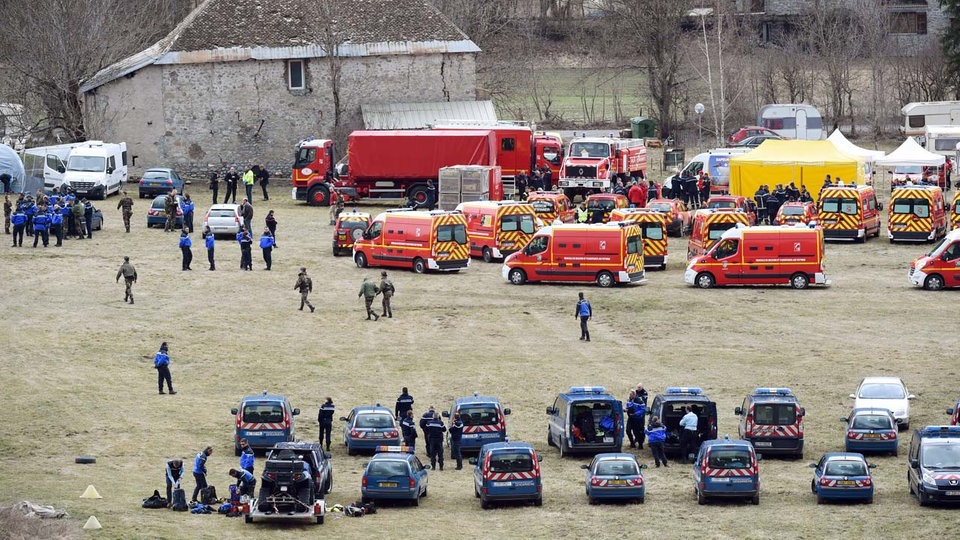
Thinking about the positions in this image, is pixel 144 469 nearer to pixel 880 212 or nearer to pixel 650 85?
pixel 880 212

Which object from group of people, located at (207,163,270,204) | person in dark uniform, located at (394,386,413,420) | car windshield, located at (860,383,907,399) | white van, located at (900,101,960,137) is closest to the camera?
person in dark uniform, located at (394,386,413,420)

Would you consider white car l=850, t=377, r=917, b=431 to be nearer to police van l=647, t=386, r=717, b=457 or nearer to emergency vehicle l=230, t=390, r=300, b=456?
police van l=647, t=386, r=717, b=457

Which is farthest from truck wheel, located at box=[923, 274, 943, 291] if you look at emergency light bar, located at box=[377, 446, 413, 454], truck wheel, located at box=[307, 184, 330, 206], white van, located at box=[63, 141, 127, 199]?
white van, located at box=[63, 141, 127, 199]

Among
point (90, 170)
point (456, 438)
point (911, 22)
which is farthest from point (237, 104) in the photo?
point (911, 22)

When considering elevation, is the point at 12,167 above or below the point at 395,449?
above

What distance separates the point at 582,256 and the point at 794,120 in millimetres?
40577

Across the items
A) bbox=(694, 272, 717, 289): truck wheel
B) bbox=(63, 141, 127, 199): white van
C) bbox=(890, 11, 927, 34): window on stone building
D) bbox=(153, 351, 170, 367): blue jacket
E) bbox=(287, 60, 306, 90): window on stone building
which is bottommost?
bbox=(694, 272, 717, 289): truck wheel

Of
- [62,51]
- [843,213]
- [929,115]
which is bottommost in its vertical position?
[843,213]

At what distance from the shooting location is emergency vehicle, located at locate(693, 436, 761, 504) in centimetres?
2909

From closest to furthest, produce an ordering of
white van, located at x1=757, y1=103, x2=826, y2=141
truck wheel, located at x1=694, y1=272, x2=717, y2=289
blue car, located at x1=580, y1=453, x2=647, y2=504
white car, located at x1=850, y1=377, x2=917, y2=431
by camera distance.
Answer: blue car, located at x1=580, y1=453, x2=647, y2=504 < white car, located at x1=850, y1=377, x2=917, y2=431 < truck wheel, located at x1=694, y1=272, x2=717, y2=289 < white van, located at x1=757, y1=103, x2=826, y2=141

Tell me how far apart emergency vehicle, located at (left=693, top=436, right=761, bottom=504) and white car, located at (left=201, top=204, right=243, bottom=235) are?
3190 centimetres

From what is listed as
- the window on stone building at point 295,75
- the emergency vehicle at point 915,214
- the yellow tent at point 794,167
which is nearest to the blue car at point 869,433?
the emergency vehicle at point 915,214

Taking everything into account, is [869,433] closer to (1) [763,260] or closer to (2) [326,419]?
(2) [326,419]

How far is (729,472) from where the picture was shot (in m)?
29.1
